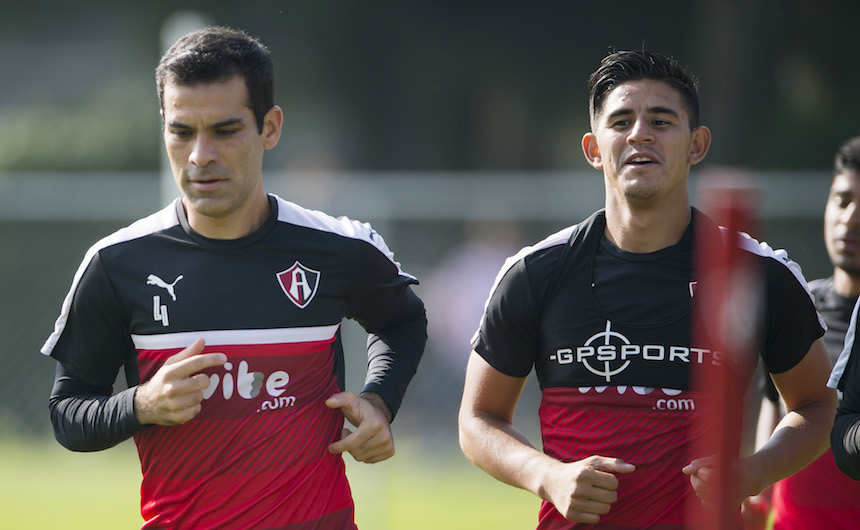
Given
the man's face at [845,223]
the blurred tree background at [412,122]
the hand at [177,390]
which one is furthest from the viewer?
the blurred tree background at [412,122]

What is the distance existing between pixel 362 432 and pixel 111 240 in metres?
1.04

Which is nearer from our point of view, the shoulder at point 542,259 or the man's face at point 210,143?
the man's face at point 210,143

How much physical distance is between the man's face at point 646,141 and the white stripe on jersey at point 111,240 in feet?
4.86

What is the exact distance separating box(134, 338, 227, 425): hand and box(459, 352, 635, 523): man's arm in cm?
90

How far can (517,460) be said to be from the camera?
348 cm

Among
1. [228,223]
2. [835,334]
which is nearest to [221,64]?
[228,223]

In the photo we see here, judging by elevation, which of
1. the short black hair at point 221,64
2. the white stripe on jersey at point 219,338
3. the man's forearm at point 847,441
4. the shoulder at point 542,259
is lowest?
the man's forearm at point 847,441

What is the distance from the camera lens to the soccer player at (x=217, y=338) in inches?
134

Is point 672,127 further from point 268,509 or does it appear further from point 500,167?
point 500,167

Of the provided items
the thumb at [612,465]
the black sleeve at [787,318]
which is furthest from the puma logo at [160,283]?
the black sleeve at [787,318]

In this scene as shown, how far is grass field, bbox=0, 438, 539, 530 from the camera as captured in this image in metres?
8.22

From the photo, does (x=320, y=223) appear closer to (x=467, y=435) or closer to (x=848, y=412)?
(x=467, y=435)

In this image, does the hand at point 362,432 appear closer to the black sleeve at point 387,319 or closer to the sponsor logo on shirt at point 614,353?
the black sleeve at point 387,319

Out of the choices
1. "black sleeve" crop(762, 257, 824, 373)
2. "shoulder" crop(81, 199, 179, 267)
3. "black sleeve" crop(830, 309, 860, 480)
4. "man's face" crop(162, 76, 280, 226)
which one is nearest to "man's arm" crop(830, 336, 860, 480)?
"black sleeve" crop(830, 309, 860, 480)
